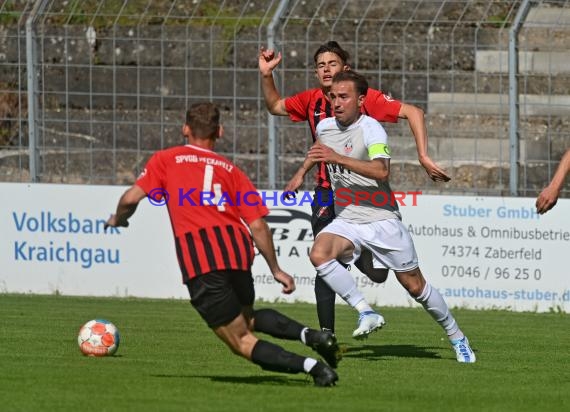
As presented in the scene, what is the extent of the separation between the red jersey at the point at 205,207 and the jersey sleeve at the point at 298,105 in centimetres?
310

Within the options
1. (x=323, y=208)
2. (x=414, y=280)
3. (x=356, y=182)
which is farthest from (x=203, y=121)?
(x=323, y=208)

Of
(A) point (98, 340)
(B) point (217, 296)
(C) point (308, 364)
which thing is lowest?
(A) point (98, 340)

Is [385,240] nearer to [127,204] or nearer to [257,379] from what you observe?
[257,379]

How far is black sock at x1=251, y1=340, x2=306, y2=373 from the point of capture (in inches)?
309

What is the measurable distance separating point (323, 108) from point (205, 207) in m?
3.12

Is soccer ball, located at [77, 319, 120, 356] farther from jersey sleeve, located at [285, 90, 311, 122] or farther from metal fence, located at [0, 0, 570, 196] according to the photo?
metal fence, located at [0, 0, 570, 196]

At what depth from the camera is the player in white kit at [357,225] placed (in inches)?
389

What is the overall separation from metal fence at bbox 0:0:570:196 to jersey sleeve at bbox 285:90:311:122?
4.80 meters

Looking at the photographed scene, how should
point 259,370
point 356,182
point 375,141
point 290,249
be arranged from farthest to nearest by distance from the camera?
point 290,249 → point 356,182 → point 375,141 → point 259,370

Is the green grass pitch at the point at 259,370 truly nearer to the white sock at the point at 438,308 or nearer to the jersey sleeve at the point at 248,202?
the white sock at the point at 438,308

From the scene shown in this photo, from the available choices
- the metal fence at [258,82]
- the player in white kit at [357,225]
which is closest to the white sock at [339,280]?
the player in white kit at [357,225]

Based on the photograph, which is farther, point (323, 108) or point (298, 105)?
point (298, 105)

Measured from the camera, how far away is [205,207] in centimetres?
802

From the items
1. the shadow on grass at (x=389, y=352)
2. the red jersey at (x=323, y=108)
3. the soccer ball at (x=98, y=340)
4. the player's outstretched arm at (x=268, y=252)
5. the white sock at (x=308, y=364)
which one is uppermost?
the red jersey at (x=323, y=108)
